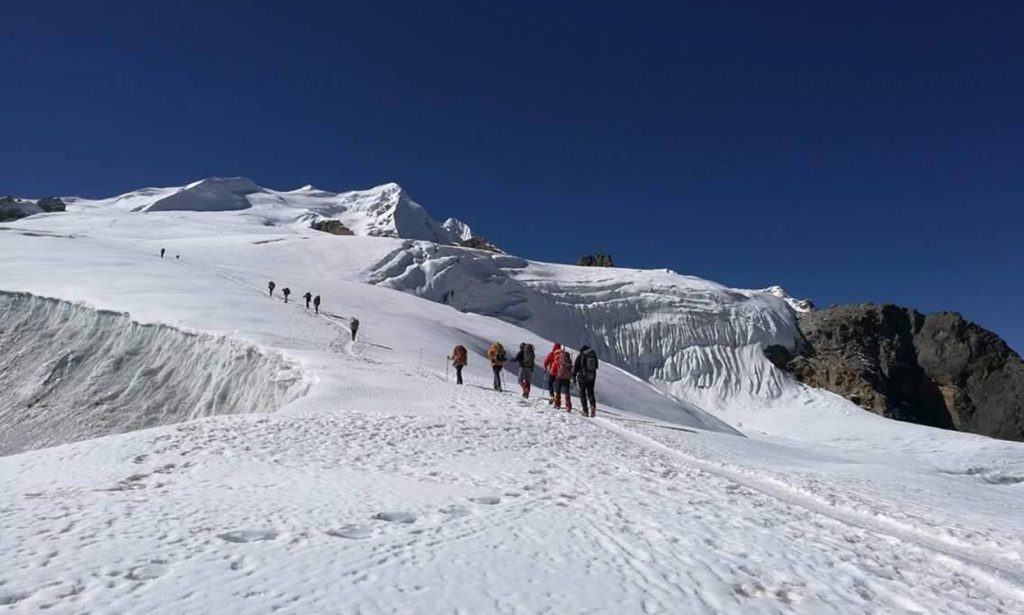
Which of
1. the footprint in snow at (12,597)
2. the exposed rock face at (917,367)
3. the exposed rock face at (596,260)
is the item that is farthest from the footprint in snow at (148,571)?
the exposed rock face at (596,260)

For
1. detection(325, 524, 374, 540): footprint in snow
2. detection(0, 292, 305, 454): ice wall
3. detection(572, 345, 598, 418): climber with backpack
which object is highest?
detection(572, 345, 598, 418): climber with backpack

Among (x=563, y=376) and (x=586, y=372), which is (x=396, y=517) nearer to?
(x=586, y=372)

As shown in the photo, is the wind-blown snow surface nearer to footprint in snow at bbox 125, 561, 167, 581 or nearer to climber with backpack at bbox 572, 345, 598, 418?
footprint in snow at bbox 125, 561, 167, 581

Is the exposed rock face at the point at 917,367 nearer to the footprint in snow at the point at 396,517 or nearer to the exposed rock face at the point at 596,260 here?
the exposed rock face at the point at 596,260

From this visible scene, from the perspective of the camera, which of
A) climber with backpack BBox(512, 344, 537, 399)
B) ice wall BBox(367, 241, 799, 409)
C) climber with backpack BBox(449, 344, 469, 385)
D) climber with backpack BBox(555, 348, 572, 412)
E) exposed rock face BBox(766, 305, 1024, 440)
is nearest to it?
climber with backpack BBox(555, 348, 572, 412)

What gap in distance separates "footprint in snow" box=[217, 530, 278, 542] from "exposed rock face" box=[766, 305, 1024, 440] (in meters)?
67.2

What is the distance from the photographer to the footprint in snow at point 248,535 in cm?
564

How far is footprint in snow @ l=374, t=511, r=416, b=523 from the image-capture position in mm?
6570

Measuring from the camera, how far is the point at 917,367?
69875mm

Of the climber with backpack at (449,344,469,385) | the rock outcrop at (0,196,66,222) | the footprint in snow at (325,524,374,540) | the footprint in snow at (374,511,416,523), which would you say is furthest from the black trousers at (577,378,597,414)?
the rock outcrop at (0,196,66,222)

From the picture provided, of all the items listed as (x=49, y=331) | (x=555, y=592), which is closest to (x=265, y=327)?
(x=49, y=331)

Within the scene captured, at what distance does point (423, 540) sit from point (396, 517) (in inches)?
33.3

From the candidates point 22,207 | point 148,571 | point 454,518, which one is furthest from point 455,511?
point 22,207

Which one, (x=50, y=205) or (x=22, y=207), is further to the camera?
(x=50, y=205)
